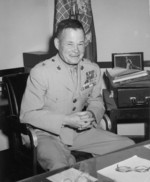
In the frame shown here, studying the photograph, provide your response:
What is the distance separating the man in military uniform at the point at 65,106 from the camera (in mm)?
2018

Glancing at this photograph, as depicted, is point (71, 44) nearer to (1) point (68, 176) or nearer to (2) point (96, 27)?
(1) point (68, 176)

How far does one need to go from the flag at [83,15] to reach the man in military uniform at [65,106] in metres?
0.85

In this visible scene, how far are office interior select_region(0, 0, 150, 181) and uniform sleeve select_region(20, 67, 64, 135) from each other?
1.17 metres

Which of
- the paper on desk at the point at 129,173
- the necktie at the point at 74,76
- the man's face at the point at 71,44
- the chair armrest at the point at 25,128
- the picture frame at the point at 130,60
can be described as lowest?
the paper on desk at the point at 129,173

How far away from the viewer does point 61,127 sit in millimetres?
2070

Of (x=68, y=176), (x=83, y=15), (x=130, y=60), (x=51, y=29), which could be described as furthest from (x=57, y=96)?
(x=51, y=29)

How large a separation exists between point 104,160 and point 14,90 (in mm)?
1126

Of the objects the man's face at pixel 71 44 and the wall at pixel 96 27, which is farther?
the wall at pixel 96 27

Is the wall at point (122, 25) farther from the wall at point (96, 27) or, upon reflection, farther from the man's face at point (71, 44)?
the man's face at point (71, 44)

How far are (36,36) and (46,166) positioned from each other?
191cm

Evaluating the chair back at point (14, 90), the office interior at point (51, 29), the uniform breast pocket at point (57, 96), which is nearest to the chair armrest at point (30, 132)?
the chair back at point (14, 90)

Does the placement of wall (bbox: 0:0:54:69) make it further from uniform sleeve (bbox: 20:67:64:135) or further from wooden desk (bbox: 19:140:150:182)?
wooden desk (bbox: 19:140:150:182)

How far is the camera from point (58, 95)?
217cm

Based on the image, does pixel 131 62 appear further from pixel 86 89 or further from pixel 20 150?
pixel 20 150
